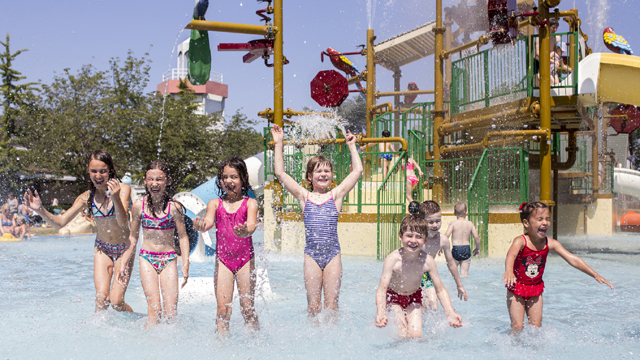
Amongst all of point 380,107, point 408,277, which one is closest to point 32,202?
point 408,277

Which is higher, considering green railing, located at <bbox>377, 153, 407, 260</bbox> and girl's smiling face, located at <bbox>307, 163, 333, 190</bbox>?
girl's smiling face, located at <bbox>307, 163, 333, 190</bbox>

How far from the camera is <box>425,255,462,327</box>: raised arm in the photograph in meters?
3.90

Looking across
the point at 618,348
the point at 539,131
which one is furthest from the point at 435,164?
the point at 618,348

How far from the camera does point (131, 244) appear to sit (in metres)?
4.79

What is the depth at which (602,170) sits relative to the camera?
62.2 ft

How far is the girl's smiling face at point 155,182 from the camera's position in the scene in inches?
179

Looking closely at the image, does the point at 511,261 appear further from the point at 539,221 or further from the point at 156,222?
the point at 156,222

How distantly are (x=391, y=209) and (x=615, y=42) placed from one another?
891 centimetres

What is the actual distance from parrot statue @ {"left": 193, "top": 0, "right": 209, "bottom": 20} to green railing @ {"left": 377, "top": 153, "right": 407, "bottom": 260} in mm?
4142

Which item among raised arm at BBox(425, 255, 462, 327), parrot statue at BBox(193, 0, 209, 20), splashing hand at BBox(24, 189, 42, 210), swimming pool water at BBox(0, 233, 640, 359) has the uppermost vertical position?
parrot statue at BBox(193, 0, 209, 20)

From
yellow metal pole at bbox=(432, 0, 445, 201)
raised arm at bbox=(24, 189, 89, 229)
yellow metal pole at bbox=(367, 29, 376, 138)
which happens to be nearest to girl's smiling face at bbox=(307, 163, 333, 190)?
raised arm at bbox=(24, 189, 89, 229)

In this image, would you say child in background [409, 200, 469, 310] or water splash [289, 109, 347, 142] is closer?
child in background [409, 200, 469, 310]

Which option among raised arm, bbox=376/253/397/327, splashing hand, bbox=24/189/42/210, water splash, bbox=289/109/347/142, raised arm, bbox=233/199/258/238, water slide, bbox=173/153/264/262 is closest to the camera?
raised arm, bbox=376/253/397/327

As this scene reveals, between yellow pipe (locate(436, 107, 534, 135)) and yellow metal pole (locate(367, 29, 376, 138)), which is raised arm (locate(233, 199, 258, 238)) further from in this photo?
yellow metal pole (locate(367, 29, 376, 138))
